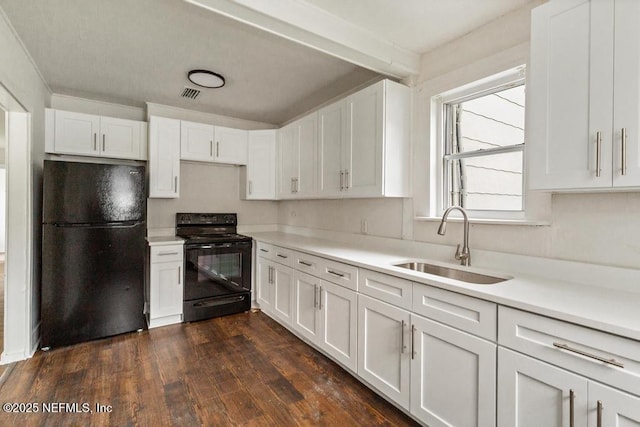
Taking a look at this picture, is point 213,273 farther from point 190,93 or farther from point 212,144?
point 190,93

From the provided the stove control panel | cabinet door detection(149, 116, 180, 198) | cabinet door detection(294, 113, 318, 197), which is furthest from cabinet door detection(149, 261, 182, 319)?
cabinet door detection(294, 113, 318, 197)

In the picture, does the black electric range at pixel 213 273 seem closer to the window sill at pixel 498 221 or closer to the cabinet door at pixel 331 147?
the cabinet door at pixel 331 147

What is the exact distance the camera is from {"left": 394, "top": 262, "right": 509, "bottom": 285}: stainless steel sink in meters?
1.87

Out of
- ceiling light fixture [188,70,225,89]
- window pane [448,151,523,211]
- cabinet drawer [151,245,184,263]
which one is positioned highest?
ceiling light fixture [188,70,225,89]

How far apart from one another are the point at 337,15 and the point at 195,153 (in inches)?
91.8

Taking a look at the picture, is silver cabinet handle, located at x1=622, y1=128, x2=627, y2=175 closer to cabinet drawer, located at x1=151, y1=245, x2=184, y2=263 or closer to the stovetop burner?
the stovetop burner

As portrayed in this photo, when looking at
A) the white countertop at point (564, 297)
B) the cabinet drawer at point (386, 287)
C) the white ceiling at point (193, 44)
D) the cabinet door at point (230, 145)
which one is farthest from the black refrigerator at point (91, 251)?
the white countertop at point (564, 297)

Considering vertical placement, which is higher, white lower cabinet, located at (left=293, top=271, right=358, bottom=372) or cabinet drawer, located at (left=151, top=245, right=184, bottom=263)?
cabinet drawer, located at (left=151, top=245, right=184, bottom=263)

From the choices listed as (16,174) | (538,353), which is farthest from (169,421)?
(16,174)

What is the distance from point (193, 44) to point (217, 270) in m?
2.19

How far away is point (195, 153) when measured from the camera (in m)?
3.65

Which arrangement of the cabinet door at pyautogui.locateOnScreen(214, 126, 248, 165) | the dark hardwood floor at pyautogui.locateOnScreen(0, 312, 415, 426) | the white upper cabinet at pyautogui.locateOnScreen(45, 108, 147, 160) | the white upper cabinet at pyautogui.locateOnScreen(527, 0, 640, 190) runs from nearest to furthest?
1. the white upper cabinet at pyautogui.locateOnScreen(527, 0, 640, 190)
2. the dark hardwood floor at pyautogui.locateOnScreen(0, 312, 415, 426)
3. the white upper cabinet at pyautogui.locateOnScreen(45, 108, 147, 160)
4. the cabinet door at pyautogui.locateOnScreen(214, 126, 248, 165)

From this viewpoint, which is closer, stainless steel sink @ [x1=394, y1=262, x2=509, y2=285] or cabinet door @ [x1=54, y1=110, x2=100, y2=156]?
stainless steel sink @ [x1=394, y1=262, x2=509, y2=285]

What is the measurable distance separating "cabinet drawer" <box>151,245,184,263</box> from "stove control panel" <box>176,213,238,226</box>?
620mm
